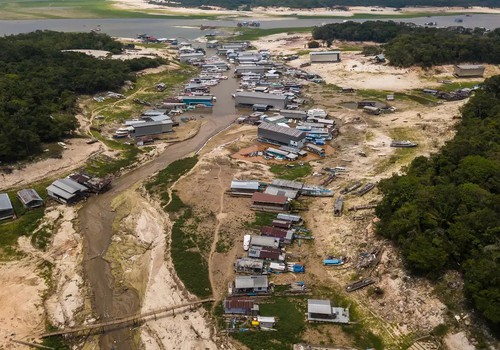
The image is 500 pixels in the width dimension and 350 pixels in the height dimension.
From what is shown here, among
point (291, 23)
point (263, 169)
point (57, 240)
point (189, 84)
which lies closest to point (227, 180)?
point (263, 169)

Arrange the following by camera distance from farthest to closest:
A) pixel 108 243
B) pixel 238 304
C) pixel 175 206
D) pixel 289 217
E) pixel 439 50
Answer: pixel 439 50 → pixel 175 206 → pixel 289 217 → pixel 108 243 → pixel 238 304

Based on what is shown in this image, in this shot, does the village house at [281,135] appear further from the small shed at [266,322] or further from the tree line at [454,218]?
the small shed at [266,322]

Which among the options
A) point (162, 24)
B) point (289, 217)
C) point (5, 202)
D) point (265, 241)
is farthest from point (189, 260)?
point (162, 24)

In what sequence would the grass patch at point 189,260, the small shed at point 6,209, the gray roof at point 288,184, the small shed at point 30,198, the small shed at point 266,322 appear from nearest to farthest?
the small shed at point 266,322, the grass patch at point 189,260, the small shed at point 6,209, the small shed at point 30,198, the gray roof at point 288,184

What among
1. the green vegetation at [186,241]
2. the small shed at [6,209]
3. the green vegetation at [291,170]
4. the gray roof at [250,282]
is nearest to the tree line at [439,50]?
the green vegetation at [291,170]

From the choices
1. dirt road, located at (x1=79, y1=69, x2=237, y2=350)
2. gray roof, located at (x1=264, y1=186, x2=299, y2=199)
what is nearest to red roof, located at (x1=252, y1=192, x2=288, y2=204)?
gray roof, located at (x1=264, y1=186, x2=299, y2=199)

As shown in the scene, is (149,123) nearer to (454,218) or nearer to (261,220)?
(261,220)

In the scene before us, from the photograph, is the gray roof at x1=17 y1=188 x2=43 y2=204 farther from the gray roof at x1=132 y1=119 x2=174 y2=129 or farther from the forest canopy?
the gray roof at x1=132 y1=119 x2=174 y2=129
